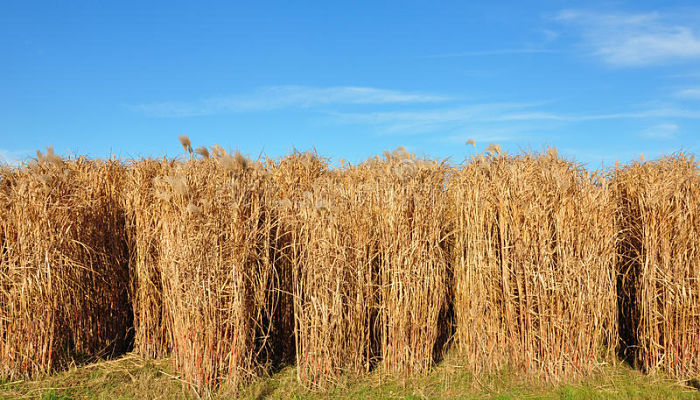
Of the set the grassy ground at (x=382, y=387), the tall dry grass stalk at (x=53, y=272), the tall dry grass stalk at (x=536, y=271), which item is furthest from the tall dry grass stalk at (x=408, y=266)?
the tall dry grass stalk at (x=53, y=272)

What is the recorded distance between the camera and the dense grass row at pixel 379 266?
527 cm

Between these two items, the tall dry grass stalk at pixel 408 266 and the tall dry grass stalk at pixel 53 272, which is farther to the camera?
the tall dry grass stalk at pixel 53 272

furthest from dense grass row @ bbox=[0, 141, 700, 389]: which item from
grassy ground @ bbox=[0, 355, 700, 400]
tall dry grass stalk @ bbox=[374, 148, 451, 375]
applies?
grassy ground @ bbox=[0, 355, 700, 400]

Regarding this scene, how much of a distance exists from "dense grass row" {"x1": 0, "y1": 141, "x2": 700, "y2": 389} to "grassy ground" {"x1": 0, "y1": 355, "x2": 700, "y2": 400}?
154mm

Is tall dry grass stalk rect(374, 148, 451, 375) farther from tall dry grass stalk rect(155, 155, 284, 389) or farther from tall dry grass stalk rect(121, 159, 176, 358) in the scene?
tall dry grass stalk rect(121, 159, 176, 358)

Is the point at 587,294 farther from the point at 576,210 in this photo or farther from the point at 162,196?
the point at 162,196

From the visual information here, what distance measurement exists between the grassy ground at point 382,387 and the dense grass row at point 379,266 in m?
0.15

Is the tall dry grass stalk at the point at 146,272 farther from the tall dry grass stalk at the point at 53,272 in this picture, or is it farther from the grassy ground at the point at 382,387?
the grassy ground at the point at 382,387

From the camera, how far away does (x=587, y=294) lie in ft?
18.2

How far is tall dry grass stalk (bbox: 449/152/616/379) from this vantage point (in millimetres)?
5496

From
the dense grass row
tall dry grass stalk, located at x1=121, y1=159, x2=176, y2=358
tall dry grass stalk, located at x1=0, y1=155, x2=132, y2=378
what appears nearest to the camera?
the dense grass row

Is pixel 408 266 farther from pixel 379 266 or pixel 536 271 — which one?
pixel 536 271

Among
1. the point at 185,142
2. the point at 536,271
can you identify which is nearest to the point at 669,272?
the point at 536,271

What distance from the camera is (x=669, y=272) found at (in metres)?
5.89
